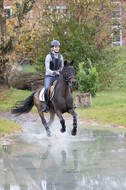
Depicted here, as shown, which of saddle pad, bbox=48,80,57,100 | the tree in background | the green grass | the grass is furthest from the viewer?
the tree in background

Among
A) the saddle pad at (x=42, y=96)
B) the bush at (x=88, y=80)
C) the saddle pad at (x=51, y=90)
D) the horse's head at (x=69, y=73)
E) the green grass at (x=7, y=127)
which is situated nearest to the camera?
the horse's head at (x=69, y=73)

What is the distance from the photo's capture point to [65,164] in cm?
732

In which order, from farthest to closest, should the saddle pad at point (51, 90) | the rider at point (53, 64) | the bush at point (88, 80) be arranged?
the bush at point (88, 80) → the rider at point (53, 64) → the saddle pad at point (51, 90)

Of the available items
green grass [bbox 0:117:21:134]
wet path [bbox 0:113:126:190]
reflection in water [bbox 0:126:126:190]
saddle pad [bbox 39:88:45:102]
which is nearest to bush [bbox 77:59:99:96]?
green grass [bbox 0:117:21:134]

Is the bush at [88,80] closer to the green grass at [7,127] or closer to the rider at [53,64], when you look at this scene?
the green grass at [7,127]

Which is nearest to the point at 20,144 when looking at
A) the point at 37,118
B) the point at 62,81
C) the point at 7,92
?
the point at 62,81

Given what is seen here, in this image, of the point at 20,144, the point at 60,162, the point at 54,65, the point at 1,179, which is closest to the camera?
the point at 1,179

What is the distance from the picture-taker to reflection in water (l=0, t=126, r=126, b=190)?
232 inches

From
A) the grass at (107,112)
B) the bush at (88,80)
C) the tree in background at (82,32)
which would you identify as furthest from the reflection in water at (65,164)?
the tree in background at (82,32)

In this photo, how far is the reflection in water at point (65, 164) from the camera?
588 centimetres

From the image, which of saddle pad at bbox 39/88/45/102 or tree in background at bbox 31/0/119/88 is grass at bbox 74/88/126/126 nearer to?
saddle pad at bbox 39/88/45/102

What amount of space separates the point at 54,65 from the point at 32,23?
9.66 m

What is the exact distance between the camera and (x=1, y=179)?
20.5ft

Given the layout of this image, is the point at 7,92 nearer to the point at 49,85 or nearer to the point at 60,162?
the point at 49,85
